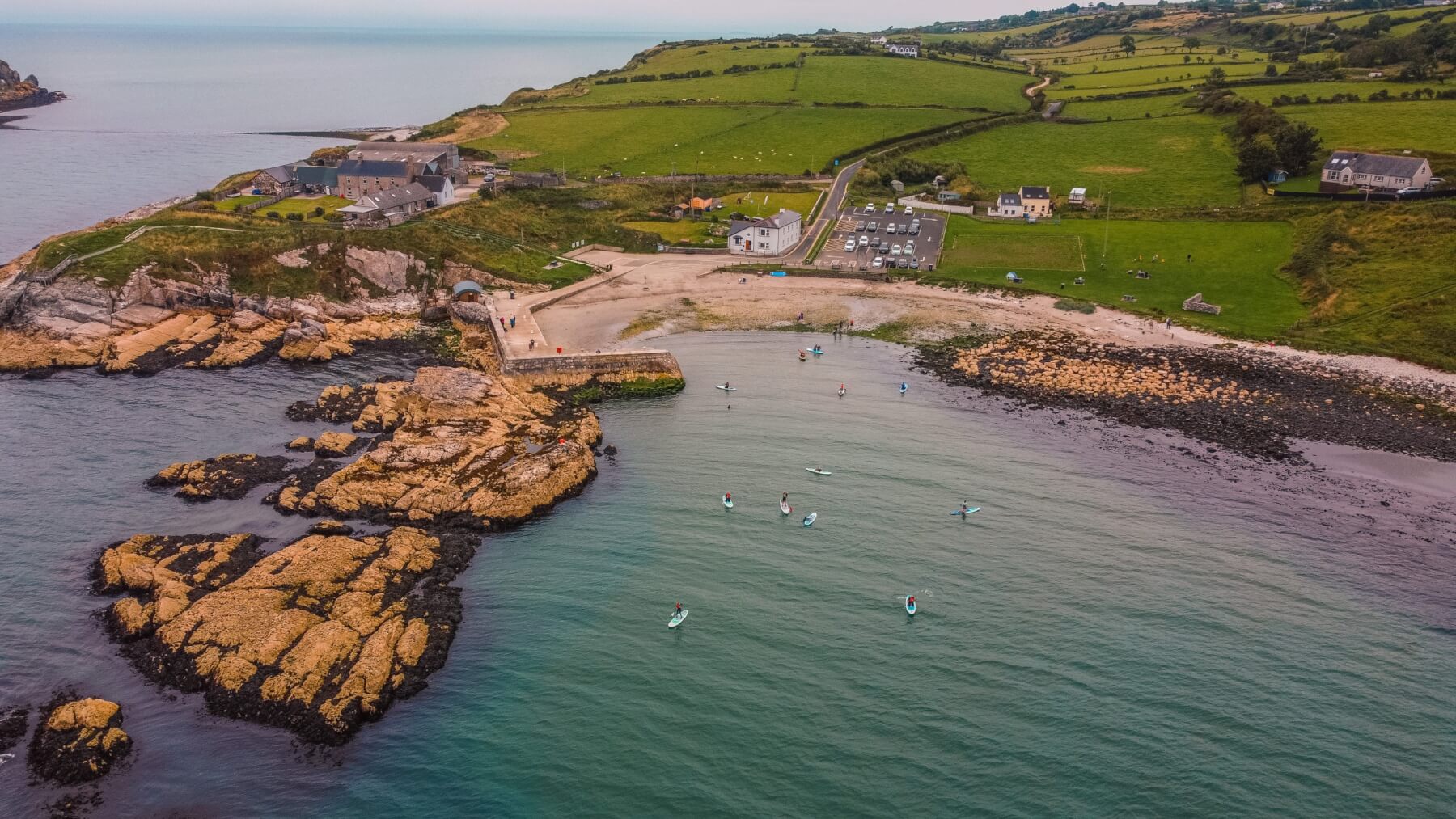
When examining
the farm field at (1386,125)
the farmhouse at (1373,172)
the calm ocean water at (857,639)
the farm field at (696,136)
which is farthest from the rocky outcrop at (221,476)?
the farm field at (1386,125)

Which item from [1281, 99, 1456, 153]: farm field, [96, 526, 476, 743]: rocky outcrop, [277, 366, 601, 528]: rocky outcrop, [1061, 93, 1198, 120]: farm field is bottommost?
[96, 526, 476, 743]: rocky outcrop

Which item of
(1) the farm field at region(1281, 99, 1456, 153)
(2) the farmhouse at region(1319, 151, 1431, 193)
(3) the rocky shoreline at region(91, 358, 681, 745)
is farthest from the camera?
(1) the farm field at region(1281, 99, 1456, 153)

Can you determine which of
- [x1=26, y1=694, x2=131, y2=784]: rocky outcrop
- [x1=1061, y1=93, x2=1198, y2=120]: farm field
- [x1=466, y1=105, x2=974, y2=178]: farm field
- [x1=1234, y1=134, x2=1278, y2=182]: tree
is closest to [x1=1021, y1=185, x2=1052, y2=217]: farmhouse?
[x1=1234, y1=134, x2=1278, y2=182]: tree

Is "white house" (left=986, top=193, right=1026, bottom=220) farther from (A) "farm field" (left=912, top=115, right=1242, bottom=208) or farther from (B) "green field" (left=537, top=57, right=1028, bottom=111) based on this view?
(B) "green field" (left=537, top=57, right=1028, bottom=111)

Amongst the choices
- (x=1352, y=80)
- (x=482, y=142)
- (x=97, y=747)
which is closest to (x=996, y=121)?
(x=1352, y=80)

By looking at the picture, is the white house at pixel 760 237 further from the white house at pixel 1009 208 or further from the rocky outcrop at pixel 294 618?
the rocky outcrop at pixel 294 618

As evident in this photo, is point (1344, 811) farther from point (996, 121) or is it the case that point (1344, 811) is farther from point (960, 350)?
point (996, 121)
